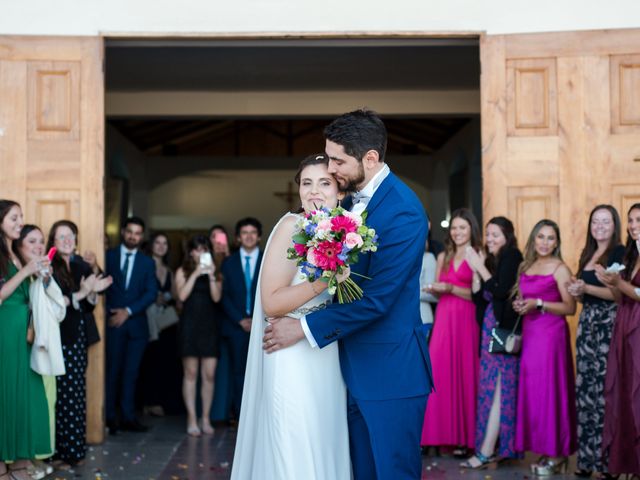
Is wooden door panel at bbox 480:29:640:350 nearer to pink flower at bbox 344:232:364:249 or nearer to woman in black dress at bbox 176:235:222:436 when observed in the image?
woman in black dress at bbox 176:235:222:436

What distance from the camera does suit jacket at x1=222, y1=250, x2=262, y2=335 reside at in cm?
859

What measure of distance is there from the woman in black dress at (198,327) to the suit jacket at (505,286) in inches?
109

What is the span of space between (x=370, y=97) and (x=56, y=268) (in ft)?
19.4

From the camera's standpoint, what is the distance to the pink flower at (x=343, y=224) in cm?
335

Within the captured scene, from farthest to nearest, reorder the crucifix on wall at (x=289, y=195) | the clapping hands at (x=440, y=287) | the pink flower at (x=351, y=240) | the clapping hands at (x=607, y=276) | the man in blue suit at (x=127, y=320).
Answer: the crucifix on wall at (x=289, y=195) < the man in blue suit at (x=127, y=320) < the clapping hands at (x=440, y=287) < the clapping hands at (x=607, y=276) < the pink flower at (x=351, y=240)

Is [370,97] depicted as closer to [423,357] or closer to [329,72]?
[329,72]

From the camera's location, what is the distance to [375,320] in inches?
143

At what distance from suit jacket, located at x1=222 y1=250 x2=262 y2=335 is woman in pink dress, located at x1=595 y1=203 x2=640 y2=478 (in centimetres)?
364

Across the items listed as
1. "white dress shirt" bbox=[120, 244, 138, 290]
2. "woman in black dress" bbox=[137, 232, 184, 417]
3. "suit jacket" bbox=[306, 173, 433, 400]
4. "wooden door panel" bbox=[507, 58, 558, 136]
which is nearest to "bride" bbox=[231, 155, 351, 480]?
"suit jacket" bbox=[306, 173, 433, 400]

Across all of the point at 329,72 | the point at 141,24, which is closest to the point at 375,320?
the point at 141,24

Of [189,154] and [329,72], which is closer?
[329,72]

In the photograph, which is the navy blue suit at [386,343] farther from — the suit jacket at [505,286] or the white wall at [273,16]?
the white wall at [273,16]

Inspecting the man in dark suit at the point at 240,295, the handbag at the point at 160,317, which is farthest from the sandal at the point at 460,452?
the handbag at the point at 160,317

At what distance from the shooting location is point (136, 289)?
28.0 feet
